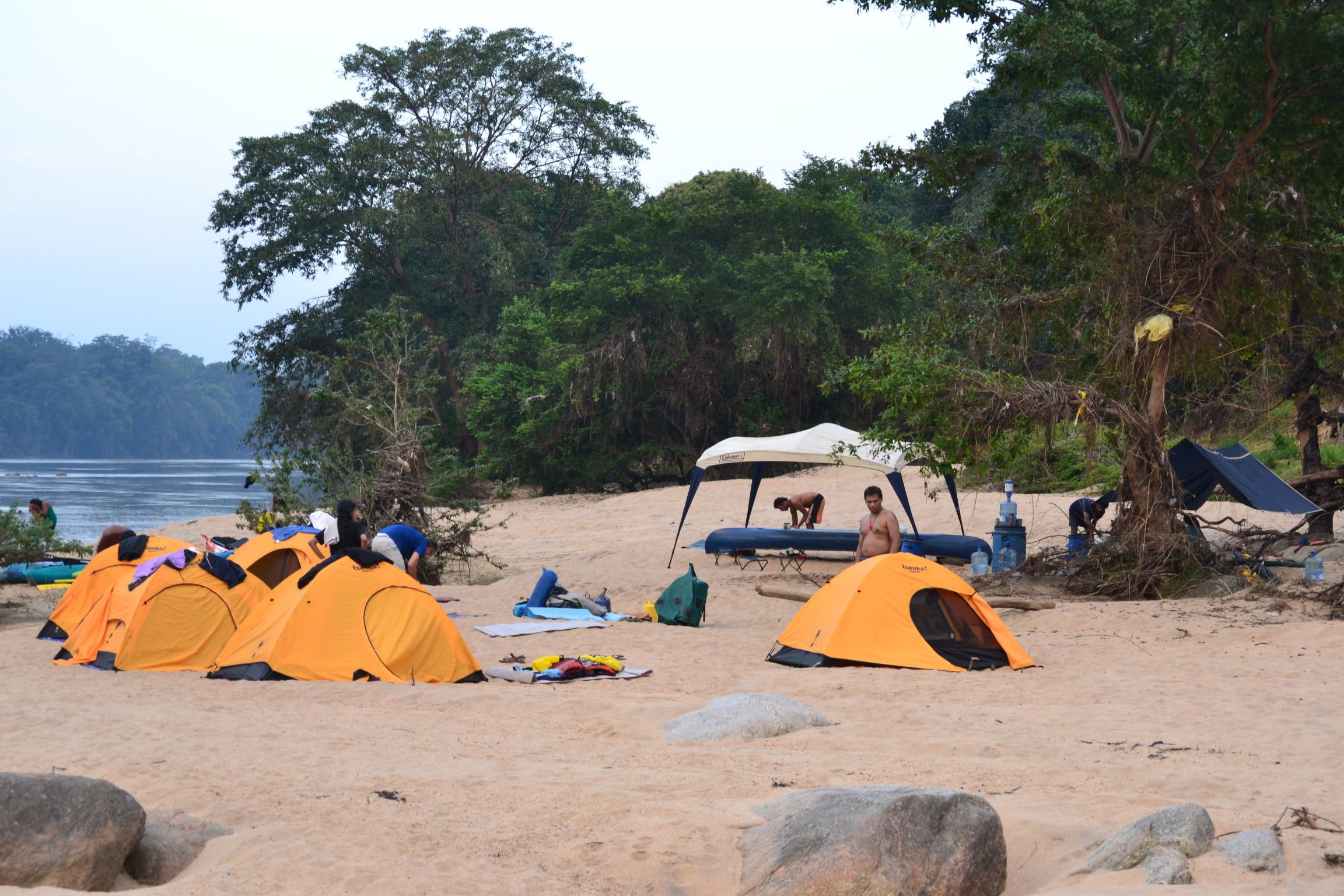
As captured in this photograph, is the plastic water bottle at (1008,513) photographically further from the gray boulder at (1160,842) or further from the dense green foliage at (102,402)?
the dense green foliage at (102,402)

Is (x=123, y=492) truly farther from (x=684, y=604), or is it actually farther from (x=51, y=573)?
(x=684, y=604)

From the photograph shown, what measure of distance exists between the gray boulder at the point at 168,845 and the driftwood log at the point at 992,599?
7.81 meters

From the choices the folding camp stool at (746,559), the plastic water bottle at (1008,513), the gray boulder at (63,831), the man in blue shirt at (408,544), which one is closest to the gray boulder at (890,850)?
the gray boulder at (63,831)

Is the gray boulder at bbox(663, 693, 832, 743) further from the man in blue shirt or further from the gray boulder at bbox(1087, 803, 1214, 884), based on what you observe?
the man in blue shirt

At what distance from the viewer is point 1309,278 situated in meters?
13.0

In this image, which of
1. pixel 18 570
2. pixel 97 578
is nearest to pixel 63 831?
pixel 97 578

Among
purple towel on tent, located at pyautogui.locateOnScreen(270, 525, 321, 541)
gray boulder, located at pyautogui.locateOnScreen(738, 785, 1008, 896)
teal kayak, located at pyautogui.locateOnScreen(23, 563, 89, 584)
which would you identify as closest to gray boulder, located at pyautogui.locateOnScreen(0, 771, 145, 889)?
gray boulder, located at pyautogui.locateOnScreen(738, 785, 1008, 896)

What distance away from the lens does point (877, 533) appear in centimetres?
1255

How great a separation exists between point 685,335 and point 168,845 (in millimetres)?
28695

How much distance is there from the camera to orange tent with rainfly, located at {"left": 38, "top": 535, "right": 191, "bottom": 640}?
10930mm

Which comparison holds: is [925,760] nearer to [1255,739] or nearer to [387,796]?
[1255,739]

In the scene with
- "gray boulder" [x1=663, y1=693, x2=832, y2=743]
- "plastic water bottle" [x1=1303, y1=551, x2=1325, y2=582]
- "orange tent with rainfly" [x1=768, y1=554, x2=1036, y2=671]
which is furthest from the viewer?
"plastic water bottle" [x1=1303, y1=551, x2=1325, y2=582]

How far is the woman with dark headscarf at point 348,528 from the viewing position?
10695 millimetres

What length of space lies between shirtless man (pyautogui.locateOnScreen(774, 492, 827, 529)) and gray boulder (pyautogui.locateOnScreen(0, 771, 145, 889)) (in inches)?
574
